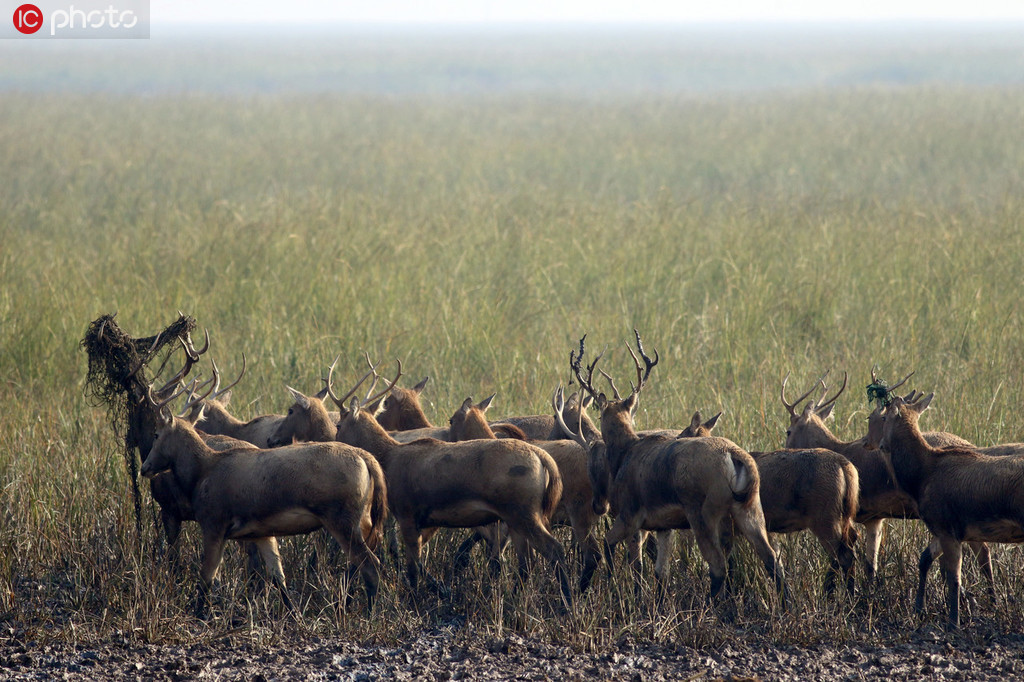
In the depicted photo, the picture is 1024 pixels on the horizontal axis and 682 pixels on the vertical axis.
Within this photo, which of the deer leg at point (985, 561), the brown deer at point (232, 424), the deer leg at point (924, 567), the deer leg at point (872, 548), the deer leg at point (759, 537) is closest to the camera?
the deer leg at point (759, 537)

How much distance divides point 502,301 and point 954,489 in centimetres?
695

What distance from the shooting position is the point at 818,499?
582cm

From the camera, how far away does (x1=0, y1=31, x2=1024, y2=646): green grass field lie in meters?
6.08

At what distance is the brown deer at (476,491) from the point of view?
5898 mm

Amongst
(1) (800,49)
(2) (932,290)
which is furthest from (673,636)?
(1) (800,49)

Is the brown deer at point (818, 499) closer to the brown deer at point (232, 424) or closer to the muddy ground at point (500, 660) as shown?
the muddy ground at point (500, 660)

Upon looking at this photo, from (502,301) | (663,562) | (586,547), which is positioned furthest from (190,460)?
(502,301)

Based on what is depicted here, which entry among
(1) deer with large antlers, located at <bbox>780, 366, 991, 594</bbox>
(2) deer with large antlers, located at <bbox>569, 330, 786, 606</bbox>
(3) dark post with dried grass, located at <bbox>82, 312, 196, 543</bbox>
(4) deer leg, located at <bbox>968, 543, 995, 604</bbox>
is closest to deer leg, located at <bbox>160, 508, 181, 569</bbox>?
(3) dark post with dried grass, located at <bbox>82, 312, 196, 543</bbox>

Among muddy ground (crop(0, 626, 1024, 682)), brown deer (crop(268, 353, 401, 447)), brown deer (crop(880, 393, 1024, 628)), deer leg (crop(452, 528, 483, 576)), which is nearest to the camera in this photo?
muddy ground (crop(0, 626, 1024, 682))

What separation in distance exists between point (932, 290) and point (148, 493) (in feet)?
26.2

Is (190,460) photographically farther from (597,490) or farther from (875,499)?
(875,499)

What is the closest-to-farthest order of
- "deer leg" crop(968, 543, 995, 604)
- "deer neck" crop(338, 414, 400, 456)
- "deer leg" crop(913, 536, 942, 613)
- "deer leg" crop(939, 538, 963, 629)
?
"deer leg" crop(939, 538, 963, 629) < "deer leg" crop(913, 536, 942, 613) < "deer leg" crop(968, 543, 995, 604) < "deer neck" crop(338, 414, 400, 456)

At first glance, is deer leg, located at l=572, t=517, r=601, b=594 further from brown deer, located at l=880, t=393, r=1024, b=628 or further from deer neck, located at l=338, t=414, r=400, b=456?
brown deer, located at l=880, t=393, r=1024, b=628

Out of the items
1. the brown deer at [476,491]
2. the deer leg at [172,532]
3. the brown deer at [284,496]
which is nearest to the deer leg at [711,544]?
the brown deer at [476,491]
